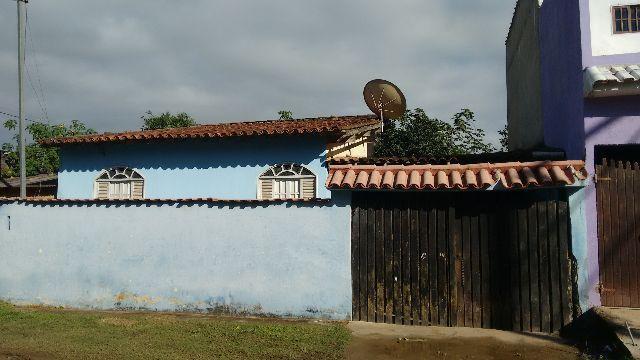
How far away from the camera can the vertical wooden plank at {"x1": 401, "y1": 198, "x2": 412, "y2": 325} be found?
7.75 m

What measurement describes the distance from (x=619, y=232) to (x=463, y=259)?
2.39 meters

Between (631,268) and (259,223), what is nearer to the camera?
(631,268)

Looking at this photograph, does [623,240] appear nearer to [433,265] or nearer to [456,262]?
[456,262]

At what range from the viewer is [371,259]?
7973 mm

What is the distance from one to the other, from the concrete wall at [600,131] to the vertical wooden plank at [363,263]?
3.48 m

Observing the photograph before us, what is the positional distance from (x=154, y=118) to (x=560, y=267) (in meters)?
30.9

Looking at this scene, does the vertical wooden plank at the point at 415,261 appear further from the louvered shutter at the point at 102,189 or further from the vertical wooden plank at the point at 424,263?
the louvered shutter at the point at 102,189

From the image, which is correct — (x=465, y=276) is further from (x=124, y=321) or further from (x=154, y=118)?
(x=154, y=118)

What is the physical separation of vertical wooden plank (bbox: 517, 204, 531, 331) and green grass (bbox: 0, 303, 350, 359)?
282 centimetres

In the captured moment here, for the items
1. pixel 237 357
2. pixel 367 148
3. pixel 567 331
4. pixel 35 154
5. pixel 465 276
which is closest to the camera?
pixel 237 357

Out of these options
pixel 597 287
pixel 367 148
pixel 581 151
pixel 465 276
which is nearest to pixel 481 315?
pixel 465 276

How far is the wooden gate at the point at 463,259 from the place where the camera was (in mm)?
7305

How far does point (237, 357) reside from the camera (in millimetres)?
6285

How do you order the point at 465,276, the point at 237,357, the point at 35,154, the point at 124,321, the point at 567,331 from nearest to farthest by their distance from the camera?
the point at 237,357 → the point at 567,331 → the point at 465,276 → the point at 124,321 → the point at 35,154
